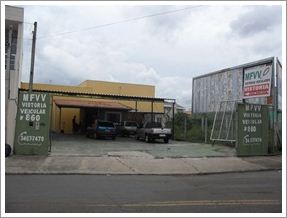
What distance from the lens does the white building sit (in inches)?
787

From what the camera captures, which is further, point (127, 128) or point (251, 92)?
point (127, 128)

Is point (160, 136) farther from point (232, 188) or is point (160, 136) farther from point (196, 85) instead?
point (232, 188)

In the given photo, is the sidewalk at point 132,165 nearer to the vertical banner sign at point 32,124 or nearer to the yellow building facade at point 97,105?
the vertical banner sign at point 32,124

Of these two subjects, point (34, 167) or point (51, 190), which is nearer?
point (51, 190)

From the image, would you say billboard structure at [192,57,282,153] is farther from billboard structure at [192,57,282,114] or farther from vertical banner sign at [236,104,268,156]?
vertical banner sign at [236,104,268,156]

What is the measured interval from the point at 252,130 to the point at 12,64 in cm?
1247

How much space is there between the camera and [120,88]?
50.0 metres

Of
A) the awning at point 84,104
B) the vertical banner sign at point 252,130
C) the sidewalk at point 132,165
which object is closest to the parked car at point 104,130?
the awning at point 84,104

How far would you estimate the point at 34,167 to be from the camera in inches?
657

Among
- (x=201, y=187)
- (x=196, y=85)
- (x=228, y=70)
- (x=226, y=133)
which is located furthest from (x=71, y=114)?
(x=201, y=187)

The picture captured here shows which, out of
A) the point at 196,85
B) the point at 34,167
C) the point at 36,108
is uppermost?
the point at 196,85

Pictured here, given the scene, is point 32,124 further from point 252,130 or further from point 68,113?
point 68,113

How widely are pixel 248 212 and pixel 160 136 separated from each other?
22967mm

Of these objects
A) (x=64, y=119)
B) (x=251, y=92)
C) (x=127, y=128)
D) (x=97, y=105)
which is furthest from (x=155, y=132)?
(x=64, y=119)
